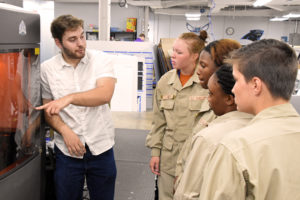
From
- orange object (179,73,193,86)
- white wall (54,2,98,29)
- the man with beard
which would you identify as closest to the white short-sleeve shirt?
the man with beard

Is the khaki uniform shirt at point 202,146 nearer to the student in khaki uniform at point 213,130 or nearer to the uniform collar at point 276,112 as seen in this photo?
the student in khaki uniform at point 213,130

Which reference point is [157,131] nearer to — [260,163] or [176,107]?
[176,107]

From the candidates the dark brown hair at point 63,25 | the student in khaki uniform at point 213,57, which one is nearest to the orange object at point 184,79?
the student in khaki uniform at point 213,57

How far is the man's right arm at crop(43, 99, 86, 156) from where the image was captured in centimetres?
156

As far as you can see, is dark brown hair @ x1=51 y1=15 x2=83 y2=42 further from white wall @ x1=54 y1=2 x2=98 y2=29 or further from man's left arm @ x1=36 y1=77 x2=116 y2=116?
white wall @ x1=54 y1=2 x2=98 y2=29

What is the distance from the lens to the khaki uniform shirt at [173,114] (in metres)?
1.71

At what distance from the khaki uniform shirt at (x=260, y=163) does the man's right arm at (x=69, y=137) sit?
977mm

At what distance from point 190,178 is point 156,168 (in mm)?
805

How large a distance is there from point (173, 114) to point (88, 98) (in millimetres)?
529

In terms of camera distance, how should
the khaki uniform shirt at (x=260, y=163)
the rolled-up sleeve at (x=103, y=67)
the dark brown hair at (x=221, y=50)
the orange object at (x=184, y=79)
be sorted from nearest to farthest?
1. the khaki uniform shirt at (x=260, y=163)
2. the dark brown hair at (x=221, y=50)
3. the rolled-up sleeve at (x=103, y=67)
4. the orange object at (x=184, y=79)

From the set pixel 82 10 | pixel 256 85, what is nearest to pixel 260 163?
pixel 256 85

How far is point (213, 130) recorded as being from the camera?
38.3 inches

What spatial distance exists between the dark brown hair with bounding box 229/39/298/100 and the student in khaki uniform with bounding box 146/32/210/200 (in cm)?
87

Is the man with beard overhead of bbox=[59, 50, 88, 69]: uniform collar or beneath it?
beneath
